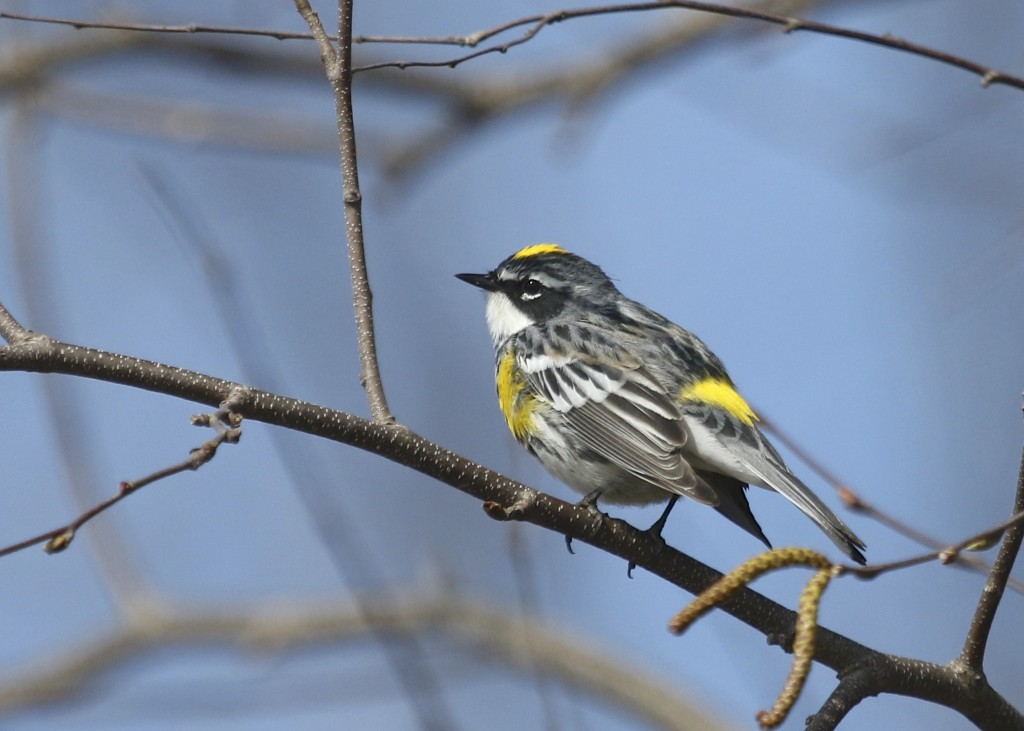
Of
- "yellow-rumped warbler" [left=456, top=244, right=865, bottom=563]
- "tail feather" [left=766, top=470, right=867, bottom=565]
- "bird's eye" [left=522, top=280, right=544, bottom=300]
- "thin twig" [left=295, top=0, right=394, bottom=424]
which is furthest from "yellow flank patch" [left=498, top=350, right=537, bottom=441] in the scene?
"thin twig" [left=295, top=0, right=394, bottom=424]

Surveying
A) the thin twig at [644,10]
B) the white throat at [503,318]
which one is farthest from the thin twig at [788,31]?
the white throat at [503,318]

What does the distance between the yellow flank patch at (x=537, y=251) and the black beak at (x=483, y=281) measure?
0.60 ft

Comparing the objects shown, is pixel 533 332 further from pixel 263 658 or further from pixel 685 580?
pixel 263 658

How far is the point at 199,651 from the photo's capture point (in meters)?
8.65

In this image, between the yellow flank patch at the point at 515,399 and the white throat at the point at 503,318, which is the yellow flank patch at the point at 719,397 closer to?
the yellow flank patch at the point at 515,399

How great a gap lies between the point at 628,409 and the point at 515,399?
2.10ft

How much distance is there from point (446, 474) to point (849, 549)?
5.28 feet

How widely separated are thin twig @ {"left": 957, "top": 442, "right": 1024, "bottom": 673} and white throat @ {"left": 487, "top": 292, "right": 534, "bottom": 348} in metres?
3.26

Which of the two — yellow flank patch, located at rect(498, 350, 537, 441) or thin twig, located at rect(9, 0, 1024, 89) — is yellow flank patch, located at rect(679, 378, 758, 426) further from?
thin twig, located at rect(9, 0, 1024, 89)

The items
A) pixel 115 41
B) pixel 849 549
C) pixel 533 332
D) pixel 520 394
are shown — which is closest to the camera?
pixel 849 549

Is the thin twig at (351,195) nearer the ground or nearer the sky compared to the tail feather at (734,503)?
nearer the sky

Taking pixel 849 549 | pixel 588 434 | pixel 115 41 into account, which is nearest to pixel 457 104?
pixel 115 41

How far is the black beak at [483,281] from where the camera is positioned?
655cm

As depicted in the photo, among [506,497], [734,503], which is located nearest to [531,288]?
[734,503]
